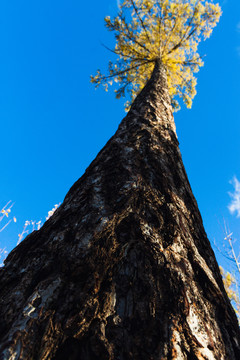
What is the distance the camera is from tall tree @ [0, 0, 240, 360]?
56 cm

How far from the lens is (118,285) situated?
2.30ft

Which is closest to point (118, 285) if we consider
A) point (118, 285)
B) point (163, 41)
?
point (118, 285)

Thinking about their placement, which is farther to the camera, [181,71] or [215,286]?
[181,71]

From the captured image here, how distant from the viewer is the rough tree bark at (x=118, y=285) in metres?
0.56

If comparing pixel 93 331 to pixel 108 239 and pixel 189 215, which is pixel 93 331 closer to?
pixel 108 239

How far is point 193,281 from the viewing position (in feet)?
2.48

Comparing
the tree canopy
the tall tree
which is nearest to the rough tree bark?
the tall tree

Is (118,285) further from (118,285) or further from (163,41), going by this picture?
(163,41)

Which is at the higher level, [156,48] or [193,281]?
[156,48]

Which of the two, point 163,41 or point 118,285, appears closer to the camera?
point 118,285

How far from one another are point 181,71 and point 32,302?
9.20 metres

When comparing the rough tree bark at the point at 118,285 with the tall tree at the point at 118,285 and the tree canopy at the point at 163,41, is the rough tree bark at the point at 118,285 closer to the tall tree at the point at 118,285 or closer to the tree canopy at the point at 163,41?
the tall tree at the point at 118,285

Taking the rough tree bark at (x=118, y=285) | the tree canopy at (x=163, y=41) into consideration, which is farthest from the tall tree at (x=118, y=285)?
the tree canopy at (x=163, y=41)

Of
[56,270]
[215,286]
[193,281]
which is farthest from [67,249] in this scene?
[215,286]
